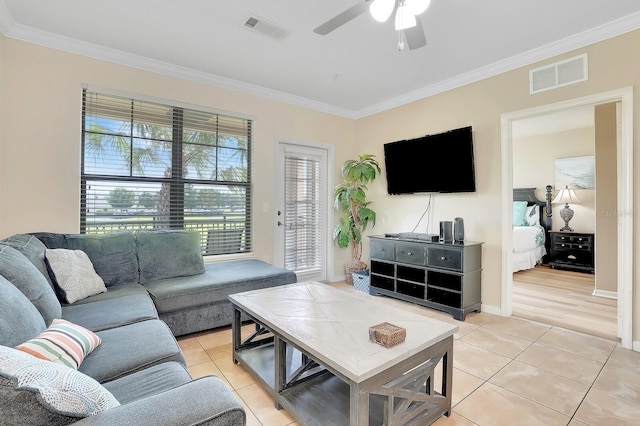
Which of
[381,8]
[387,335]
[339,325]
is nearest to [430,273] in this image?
[339,325]

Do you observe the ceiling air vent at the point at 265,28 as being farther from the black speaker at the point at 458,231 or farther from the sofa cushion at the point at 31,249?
the black speaker at the point at 458,231

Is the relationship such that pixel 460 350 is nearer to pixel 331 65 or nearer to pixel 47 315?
pixel 47 315

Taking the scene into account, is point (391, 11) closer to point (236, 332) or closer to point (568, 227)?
point (236, 332)

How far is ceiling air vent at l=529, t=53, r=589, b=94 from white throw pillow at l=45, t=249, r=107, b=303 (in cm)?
434

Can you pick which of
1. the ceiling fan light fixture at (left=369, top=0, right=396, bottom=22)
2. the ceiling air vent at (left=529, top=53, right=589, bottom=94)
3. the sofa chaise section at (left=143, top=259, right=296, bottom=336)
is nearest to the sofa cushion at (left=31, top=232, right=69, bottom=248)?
the sofa chaise section at (left=143, top=259, right=296, bottom=336)

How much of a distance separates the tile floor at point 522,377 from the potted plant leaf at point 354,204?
1996mm

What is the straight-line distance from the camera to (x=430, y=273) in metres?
3.52

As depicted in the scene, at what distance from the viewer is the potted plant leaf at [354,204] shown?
4441 millimetres

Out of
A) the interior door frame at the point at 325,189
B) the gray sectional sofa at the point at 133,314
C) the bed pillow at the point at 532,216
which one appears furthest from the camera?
the bed pillow at the point at 532,216

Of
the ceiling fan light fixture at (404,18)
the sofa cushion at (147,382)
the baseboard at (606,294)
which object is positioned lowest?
the baseboard at (606,294)

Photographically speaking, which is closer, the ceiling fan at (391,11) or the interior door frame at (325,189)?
the ceiling fan at (391,11)

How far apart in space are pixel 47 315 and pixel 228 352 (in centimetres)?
126

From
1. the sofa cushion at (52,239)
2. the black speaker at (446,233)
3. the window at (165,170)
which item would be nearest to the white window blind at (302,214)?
the window at (165,170)

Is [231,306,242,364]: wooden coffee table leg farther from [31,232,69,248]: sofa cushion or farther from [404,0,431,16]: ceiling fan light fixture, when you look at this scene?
[404,0,431,16]: ceiling fan light fixture
